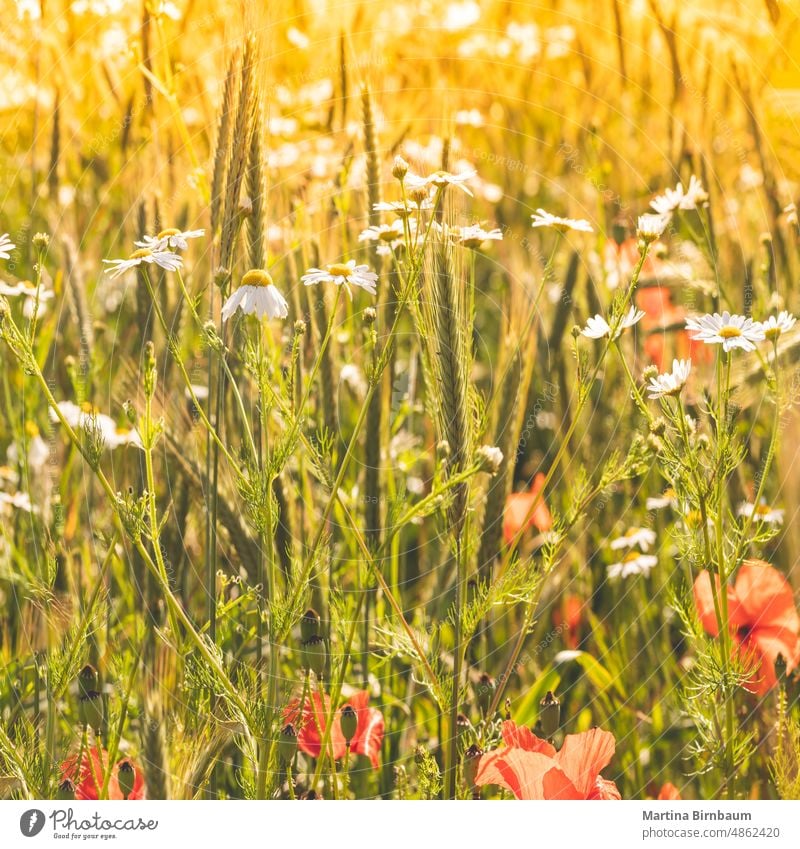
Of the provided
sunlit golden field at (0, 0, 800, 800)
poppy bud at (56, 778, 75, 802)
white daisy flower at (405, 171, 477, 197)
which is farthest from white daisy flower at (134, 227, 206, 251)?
poppy bud at (56, 778, 75, 802)

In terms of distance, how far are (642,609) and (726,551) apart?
0.08m

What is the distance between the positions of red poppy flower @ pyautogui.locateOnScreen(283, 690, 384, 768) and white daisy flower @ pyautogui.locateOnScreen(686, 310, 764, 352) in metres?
0.31

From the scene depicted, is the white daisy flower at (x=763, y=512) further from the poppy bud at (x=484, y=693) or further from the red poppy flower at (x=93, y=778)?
the red poppy flower at (x=93, y=778)

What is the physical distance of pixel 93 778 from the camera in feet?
1.88

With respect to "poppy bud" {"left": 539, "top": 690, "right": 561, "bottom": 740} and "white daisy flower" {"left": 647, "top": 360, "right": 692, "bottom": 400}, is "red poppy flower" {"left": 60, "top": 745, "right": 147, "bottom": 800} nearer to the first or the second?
"poppy bud" {"left": 539, "top": 690, "right": 561, "bottom": 740}

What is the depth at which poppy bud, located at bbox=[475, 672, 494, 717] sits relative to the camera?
1.82ft

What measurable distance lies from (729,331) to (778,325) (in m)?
0.04

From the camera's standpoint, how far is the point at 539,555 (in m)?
0.73

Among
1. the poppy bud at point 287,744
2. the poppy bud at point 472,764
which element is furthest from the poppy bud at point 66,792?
the poppy bud at point 472,764

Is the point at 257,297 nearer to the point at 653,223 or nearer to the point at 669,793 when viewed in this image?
the point at 653,223

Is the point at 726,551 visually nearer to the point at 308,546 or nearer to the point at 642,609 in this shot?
the point at 642,609

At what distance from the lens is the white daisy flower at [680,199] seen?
64 cm

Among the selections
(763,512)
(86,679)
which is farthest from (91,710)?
(763,512)

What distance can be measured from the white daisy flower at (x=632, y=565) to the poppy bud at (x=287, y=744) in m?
0.24
